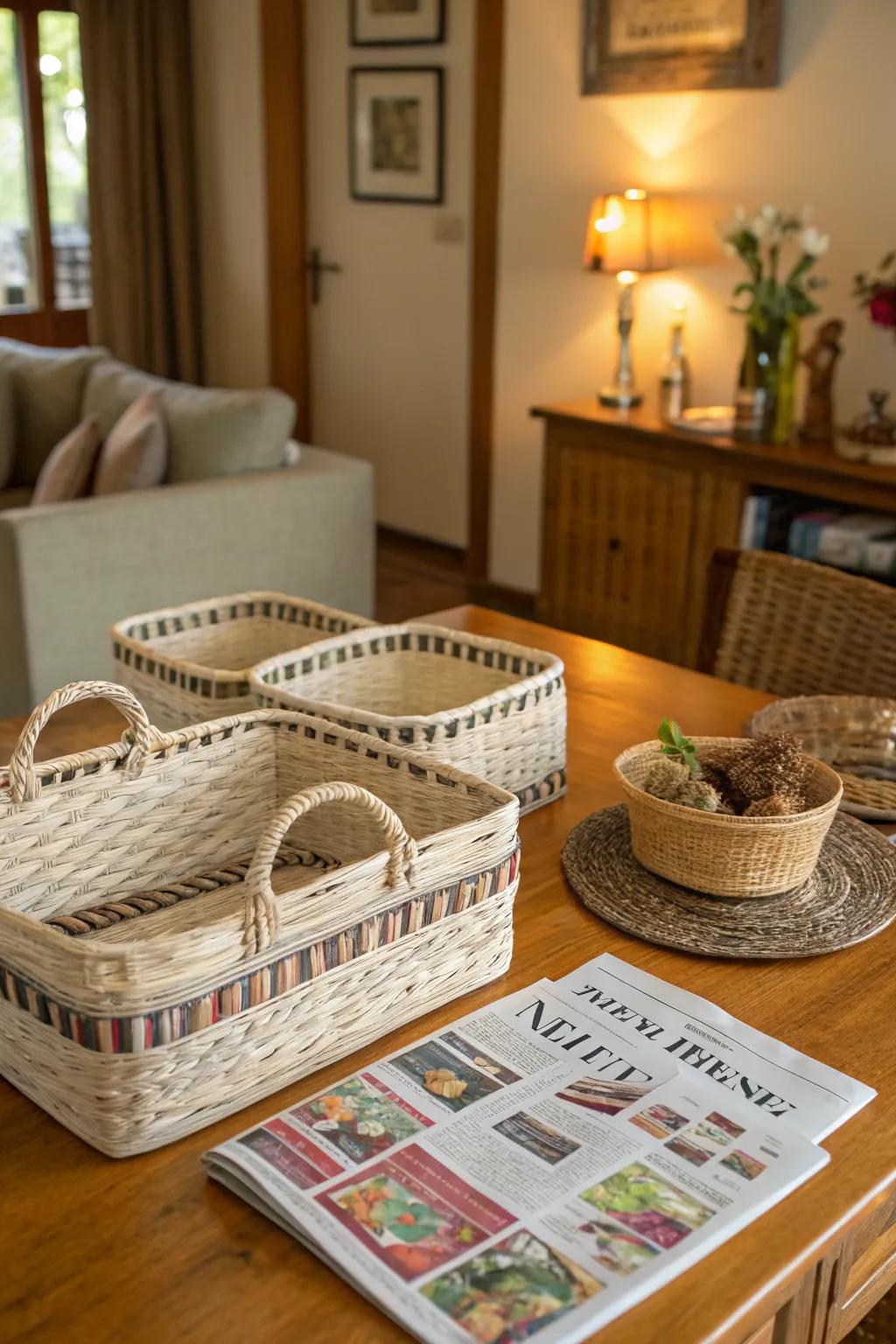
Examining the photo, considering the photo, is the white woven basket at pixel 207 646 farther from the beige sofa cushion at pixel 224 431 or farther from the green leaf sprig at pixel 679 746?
the beige sofa cushion at pixel 224 431

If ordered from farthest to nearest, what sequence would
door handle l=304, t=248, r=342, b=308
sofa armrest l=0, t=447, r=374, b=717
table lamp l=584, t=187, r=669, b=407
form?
door handle l=304, t=248, r=342, b=308 → table lamp l=584, t=187, r=669, b=407 → sofa armrest l=0, t=447, r=374, b=717

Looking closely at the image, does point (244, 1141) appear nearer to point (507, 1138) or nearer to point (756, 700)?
point (507, 1138)

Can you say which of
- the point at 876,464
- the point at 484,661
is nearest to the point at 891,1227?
the point at 484,661

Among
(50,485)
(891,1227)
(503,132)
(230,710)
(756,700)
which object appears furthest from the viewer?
(503,132)

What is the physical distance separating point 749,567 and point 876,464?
1443 mm

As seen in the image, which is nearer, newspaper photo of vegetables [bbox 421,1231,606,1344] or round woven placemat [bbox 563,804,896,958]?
newspaper photo of vegetables [bbox 421,1231,606,1344]

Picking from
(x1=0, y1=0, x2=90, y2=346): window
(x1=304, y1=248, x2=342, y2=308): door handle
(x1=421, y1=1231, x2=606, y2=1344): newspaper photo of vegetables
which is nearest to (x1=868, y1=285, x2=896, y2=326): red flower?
(x1=304, y1=248, x2=342, y2=308): door handle

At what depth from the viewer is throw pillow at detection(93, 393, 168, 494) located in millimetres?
3588

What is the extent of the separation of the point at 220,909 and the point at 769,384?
109 inches

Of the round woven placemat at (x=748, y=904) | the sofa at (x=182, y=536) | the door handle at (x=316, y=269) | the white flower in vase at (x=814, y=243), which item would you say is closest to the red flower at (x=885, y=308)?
the white flower in vase at (x=814, y=243)

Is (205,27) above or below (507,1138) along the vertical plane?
above

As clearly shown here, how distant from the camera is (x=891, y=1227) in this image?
1084mm

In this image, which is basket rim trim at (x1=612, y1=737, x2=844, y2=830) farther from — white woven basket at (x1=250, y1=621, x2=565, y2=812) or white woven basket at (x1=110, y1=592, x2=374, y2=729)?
white woven basket at (x1=110, y1=592, x2=374, y2=729)

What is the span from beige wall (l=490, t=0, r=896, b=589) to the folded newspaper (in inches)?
117
